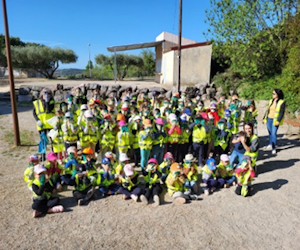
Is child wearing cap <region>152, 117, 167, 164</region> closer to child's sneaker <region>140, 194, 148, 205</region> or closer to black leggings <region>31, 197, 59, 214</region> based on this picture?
child's sneaker <region>140, 194, 148, 205</region>

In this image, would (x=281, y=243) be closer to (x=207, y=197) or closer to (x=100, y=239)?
(x=207, y=197)

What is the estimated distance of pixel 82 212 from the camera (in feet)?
14.5

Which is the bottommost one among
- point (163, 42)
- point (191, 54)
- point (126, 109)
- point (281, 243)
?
point (281, 243)

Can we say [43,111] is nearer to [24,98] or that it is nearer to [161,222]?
[161,222]

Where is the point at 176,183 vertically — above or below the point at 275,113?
below

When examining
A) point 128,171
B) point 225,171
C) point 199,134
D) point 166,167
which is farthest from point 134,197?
point 199,134

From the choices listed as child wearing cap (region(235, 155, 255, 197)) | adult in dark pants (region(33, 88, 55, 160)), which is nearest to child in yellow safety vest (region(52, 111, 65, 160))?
adult in dark pants (region(33, 88, 55, 160))

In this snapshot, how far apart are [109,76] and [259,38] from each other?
2379 cm

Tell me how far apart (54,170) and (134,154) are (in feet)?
7.14

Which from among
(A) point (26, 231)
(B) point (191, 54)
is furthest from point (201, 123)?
(B) point (191, 54)

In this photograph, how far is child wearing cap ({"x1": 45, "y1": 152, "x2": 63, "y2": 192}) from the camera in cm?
476

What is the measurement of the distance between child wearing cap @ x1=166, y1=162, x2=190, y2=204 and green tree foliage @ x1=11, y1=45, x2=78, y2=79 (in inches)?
1094

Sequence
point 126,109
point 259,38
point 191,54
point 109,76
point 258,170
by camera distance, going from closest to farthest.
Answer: point 258,170, point 126,109, point 259,38, point 191,54, point 109,76

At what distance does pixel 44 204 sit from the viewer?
4.38 meters
